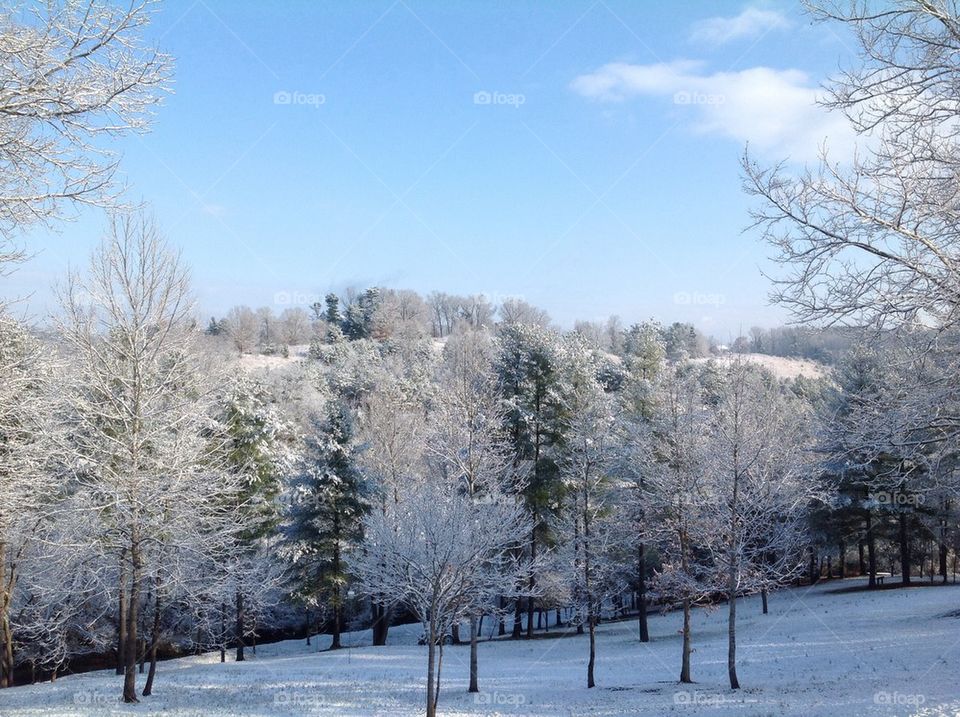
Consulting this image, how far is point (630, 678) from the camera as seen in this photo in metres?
19.7

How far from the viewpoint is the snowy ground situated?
13898 millimetres

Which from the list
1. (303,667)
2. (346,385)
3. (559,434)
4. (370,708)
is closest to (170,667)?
(303,667)

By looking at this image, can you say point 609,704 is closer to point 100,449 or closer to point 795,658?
point 795,658

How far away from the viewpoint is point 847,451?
7910 mm

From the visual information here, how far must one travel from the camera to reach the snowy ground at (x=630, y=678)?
13.9m

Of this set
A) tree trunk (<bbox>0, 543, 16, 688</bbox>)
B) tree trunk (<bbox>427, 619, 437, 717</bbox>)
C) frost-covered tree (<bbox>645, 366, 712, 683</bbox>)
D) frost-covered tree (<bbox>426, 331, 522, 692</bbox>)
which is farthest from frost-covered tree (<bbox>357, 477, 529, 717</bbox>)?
tree trunk (<bbox>0, 543, 16, 688</bbox>)

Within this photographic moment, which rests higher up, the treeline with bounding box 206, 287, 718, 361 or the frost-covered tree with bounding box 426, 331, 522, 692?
the treeline with bounding box 206, 287, 718, 361

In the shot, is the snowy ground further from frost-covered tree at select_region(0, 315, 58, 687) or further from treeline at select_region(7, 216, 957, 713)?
frost-covered tree at select_region(0, 315, 58, 687)

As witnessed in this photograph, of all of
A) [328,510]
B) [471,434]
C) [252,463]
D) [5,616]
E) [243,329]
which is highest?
[243,329]

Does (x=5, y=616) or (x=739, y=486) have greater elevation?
(x=739, y=486)

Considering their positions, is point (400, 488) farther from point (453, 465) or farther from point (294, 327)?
point (294, 327)

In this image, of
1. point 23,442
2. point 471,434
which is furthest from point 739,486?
point 23,442

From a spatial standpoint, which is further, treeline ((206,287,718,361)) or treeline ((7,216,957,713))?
treeline ((206,287,718,361))

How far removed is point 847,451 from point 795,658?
1580 cm
